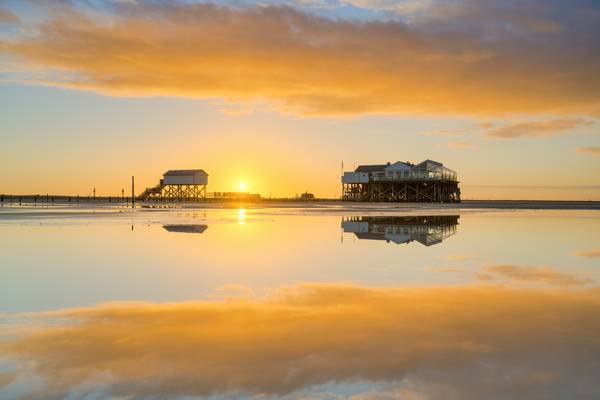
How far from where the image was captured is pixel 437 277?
450 inches

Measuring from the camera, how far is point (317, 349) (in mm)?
6148

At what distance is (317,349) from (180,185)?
112 metres

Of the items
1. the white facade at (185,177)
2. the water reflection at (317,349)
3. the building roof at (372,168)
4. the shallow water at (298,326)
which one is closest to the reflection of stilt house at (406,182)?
the building roof at (372,168)

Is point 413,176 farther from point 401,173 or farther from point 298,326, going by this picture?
point 298,326

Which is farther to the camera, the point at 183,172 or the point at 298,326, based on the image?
the point at 183,172

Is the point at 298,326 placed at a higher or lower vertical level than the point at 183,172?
lower

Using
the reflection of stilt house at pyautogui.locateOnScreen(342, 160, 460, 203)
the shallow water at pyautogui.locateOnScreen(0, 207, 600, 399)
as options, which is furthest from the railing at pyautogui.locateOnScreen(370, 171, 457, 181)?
the shallow water at pyautogui.locateOnScreen(0, 207, 600, 399)

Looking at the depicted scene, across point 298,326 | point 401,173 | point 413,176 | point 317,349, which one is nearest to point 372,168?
point 401,173

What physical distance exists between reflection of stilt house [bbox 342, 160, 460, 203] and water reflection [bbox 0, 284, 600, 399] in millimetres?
88351

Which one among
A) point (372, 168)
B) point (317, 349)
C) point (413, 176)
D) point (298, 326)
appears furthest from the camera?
point (372, 168)

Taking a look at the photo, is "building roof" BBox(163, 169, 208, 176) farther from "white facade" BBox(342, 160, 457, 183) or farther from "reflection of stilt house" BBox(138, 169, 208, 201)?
"white facade" BBox(342, 160, 457, 183)

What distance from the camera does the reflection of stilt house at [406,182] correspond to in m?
95.0

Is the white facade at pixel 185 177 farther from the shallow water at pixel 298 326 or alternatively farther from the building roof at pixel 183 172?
the shallow water at pixel 298 326

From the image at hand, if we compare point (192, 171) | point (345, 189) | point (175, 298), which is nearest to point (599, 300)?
point (175, 298)
